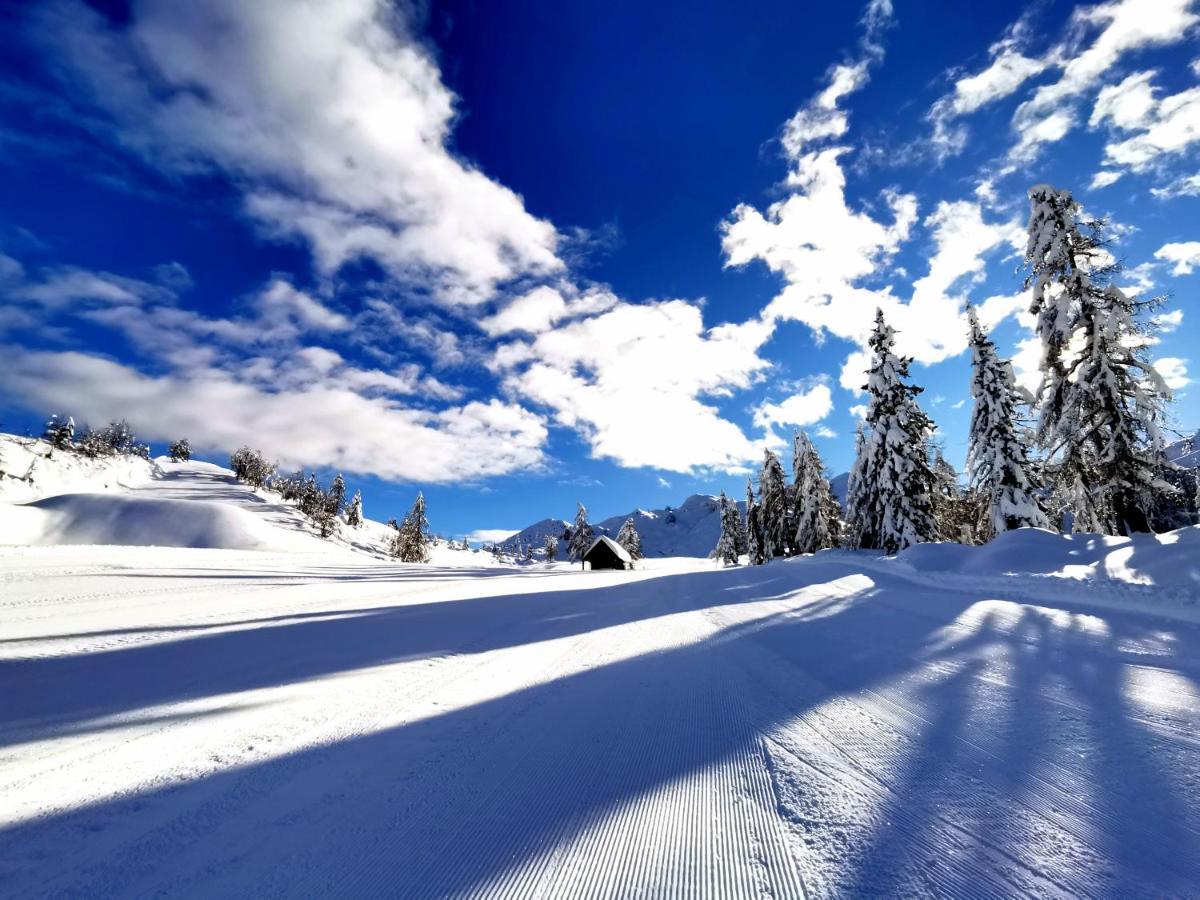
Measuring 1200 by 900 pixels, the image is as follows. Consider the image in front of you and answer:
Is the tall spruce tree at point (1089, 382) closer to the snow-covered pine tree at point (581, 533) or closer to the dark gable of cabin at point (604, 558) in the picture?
the dark gable of cabin at point (604, 558)

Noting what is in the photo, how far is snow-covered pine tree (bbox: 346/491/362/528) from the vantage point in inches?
3617

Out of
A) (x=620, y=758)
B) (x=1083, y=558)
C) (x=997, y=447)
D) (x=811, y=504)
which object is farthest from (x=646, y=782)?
(x=811, y=504)

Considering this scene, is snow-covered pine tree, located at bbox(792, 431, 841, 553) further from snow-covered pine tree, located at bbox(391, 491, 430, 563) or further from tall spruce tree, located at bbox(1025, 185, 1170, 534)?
snow-covered pine tree, located at bbox(391, 491, 430, 563)

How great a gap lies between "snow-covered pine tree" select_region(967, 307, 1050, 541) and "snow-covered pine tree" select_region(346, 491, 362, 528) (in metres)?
93.0

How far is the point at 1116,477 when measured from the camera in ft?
50.4

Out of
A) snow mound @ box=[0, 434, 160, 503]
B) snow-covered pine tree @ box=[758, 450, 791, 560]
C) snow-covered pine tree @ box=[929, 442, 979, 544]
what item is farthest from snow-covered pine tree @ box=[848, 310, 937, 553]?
snow mound @ box=[0, 434, 160, 503]

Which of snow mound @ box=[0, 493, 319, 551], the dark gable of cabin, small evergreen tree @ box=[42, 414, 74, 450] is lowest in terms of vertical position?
the dark gable of cabin

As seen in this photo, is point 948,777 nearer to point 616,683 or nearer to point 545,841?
point 545,841

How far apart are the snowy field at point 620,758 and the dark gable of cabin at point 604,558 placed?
145 ft

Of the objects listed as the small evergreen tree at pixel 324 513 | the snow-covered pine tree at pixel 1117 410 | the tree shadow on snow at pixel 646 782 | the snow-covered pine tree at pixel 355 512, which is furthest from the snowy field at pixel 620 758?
the snow-covered pine tree at pixel 355 512

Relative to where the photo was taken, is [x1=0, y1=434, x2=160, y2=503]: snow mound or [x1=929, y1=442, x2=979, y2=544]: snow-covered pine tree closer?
[x1=929, y1=442, x2=979, y2=544]: snow-covered pine tree

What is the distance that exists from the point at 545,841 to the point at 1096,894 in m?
2.03

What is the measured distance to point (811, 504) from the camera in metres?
39.2

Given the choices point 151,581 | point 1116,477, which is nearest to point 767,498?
point 1116,477
